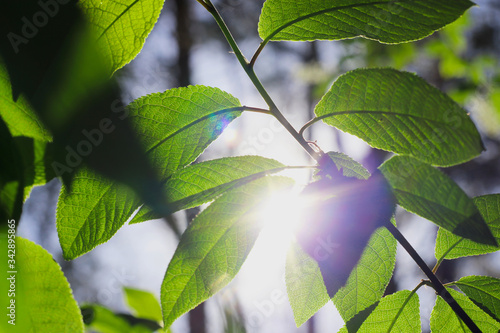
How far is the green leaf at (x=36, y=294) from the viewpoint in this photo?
0.46m

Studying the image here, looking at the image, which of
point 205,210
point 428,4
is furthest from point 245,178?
point 428,4

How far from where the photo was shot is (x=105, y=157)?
18.7 inches

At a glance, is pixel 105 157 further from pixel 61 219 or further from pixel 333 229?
pixel 333 229

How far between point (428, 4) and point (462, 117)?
0.14 metres

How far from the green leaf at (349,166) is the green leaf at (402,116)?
0.04 m

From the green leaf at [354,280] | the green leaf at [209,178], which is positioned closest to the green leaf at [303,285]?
the green leaf at [354,280]

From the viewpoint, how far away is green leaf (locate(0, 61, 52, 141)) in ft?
1.60

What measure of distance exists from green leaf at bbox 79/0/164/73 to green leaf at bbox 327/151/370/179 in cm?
30

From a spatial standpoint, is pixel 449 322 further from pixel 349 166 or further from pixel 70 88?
pixel 70 88

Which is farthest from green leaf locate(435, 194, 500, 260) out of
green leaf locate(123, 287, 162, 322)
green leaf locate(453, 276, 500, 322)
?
green leaf locate(123, 287, 162, 322)

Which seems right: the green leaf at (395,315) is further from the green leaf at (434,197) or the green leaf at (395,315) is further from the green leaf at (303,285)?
the green leaf at (434,197)

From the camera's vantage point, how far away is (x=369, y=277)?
0.53 meters

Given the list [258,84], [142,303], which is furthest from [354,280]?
[142,303]

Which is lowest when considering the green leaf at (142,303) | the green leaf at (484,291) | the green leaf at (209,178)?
the green leaf at (142,303)
